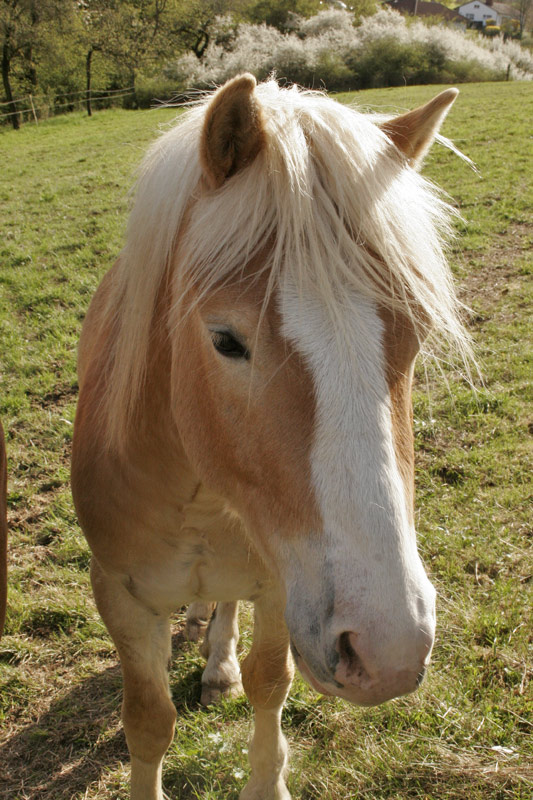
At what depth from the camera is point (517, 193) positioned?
9461 millimetres

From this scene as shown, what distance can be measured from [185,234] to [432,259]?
0.70 meters

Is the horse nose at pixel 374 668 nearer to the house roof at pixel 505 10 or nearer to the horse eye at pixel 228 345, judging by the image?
the horse eye at pixel 228 345

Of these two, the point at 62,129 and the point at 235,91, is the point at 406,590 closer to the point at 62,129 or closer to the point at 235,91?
the point at 235,91

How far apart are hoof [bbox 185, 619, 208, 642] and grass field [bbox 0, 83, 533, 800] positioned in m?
0.08

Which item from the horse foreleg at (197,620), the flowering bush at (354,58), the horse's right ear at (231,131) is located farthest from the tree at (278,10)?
the horse's right ear at (231,131)

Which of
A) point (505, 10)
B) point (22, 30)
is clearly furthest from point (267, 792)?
point (505, 10)

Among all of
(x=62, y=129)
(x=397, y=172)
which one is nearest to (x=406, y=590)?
(x=397, y=172)

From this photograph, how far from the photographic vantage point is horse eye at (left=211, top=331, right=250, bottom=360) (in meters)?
1.42

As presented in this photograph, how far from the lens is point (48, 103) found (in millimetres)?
24469

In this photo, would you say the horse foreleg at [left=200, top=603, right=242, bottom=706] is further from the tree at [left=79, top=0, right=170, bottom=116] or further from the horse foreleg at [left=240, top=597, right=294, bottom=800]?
the tree at [left=79, top=0, right=170, bottom=116]

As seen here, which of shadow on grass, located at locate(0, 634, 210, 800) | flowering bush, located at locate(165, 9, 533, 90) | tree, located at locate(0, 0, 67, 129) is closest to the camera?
shadow on grass, located at locate(0, 634, 210, 800)

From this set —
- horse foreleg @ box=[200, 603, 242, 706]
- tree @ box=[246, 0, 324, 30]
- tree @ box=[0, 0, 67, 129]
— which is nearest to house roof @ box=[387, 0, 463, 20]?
tree @ box=[246, 0, 324, 30]

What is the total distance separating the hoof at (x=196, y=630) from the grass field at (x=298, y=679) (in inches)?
3.2

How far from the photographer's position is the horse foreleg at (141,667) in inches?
89.7
